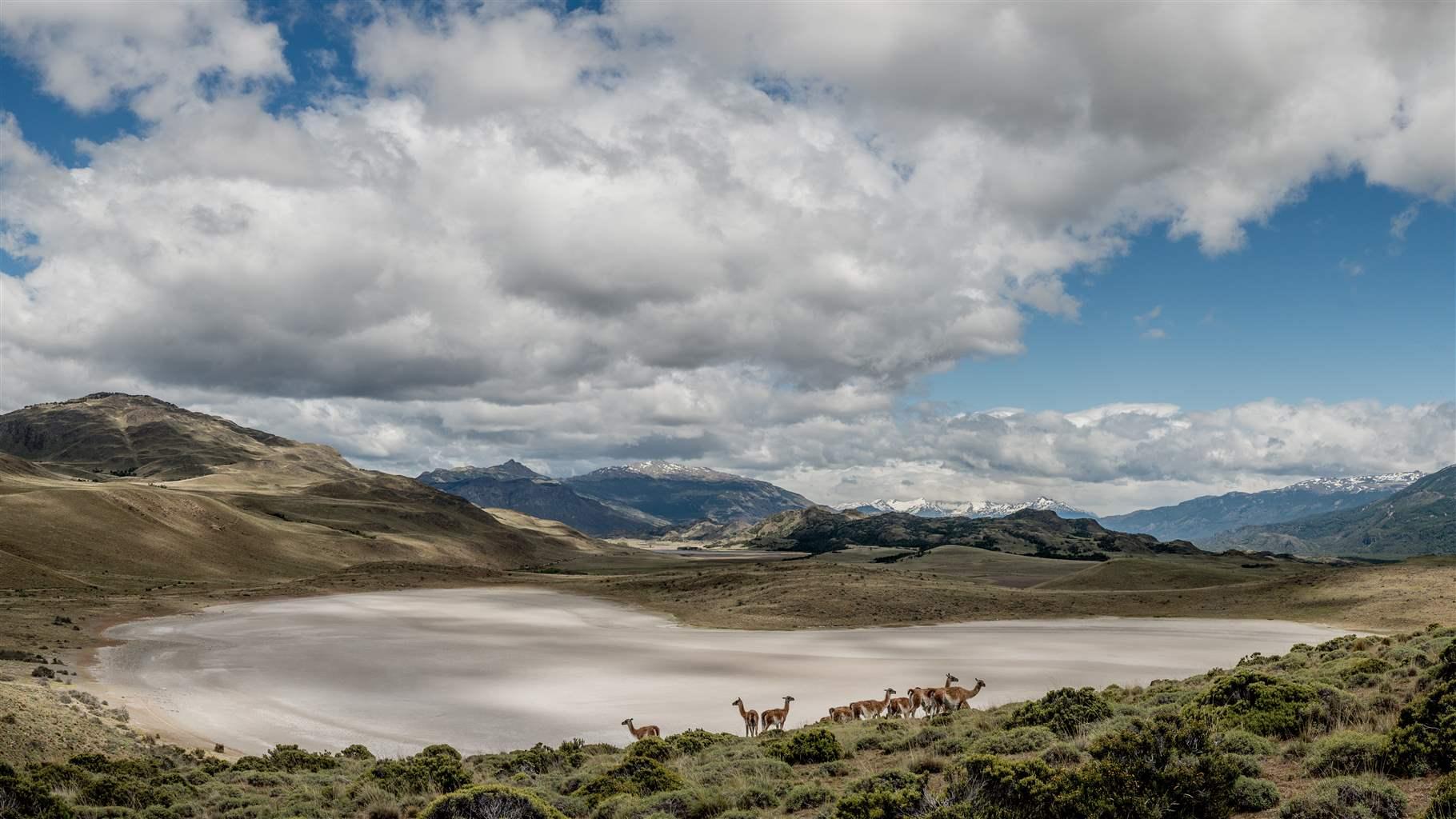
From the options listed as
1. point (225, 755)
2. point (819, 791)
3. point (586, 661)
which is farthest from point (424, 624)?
point (819, 791)

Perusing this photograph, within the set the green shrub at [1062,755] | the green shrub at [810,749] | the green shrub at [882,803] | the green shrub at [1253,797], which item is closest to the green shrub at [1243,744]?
the green shrub at [1253,797]

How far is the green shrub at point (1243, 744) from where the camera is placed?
535 inches

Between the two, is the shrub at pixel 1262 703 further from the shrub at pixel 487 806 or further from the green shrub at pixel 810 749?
the shrub at pixel 487 806

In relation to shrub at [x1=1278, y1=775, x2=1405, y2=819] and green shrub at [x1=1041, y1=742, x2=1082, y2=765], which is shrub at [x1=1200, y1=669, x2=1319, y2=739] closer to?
green shrub at [x1=1041, y1=742, x2=1082, y2=765]

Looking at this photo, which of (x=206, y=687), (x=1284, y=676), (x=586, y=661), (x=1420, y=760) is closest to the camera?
(x=1420, y=760)

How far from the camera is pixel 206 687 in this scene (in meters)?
34.1

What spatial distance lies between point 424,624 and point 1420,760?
58.2 metres

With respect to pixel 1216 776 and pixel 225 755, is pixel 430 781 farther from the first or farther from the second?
pixel 1216 776

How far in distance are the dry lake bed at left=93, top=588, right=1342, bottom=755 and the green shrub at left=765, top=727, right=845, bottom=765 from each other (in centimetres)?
964

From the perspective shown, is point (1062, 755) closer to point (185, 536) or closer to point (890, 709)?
point (890, 709)

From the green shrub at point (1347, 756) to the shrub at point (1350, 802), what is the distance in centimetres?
178

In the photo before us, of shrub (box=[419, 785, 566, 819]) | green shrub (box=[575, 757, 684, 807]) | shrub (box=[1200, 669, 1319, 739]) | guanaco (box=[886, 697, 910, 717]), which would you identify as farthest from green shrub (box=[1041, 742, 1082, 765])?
guanaco (box=[886, 697, 910, 717])

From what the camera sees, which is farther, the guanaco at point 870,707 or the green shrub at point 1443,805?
the guanaco at point 870,707

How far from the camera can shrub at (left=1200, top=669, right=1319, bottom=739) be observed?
15.1 m
